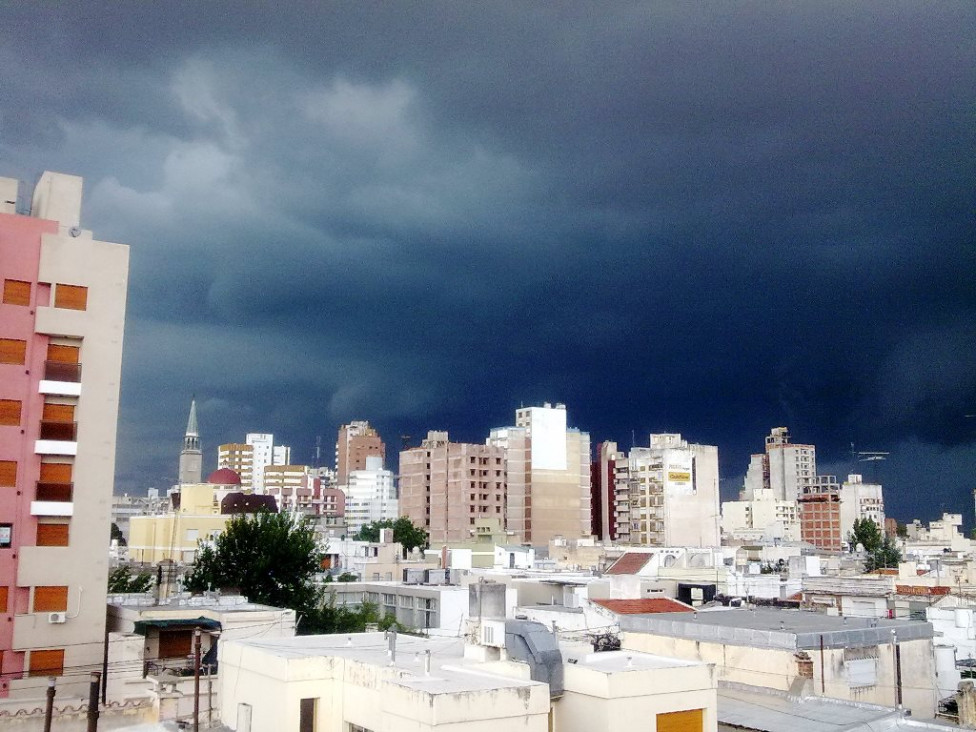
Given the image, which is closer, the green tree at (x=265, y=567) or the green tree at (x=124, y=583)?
the green tree at (x=265, y=567)

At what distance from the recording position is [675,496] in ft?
555

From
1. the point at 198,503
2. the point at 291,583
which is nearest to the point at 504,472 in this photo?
the point at 198,503

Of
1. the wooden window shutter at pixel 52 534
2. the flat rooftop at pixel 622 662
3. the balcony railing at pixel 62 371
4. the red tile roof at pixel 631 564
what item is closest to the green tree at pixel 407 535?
the red tile roof at pixel 631 564

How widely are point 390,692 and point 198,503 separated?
123391 mm

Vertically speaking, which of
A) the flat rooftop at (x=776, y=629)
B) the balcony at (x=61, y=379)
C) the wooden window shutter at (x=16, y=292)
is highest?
the wooden window shutter at (x=16, y=292)

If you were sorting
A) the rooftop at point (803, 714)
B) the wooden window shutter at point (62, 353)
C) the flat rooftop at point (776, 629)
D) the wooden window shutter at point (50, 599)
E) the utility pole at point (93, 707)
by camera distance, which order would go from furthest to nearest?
the wooden window shutter at point (62, 353)
the wooden window shutter at point (50, 599)
the flat rooftop at point (776, 629)
the rooftop at point (803, 714)
the utility pole at point (93, 707)

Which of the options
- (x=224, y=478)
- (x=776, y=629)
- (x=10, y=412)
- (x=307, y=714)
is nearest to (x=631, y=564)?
(x=776, y=629)

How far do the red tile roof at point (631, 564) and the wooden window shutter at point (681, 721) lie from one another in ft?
188

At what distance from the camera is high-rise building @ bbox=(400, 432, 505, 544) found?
563ft

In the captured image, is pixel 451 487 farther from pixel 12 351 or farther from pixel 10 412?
pixel 12 351

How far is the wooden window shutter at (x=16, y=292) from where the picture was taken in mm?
40281

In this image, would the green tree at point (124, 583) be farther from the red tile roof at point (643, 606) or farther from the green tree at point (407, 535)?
the green tree at point (407, 535)

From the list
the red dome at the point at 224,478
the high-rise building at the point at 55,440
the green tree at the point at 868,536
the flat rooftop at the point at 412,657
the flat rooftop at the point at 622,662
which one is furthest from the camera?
the red dome at the point at 224,478

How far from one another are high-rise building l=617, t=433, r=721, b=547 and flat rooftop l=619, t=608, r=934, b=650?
132016mm
